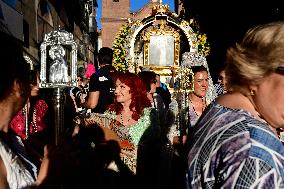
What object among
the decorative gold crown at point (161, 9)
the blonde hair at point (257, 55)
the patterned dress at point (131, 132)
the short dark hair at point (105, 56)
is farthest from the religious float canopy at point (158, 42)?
the blonde hair at point (257, 55)

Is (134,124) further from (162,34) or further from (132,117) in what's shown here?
(162,34)

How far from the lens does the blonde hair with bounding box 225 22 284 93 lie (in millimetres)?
1513

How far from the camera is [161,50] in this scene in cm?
1609

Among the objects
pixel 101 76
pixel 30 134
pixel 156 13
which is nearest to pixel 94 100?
→ pixel 101 76

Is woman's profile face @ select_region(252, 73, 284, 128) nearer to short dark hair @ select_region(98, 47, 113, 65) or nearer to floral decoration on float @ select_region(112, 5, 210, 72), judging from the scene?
short dark hair @ select_region(98, 47, 113, 65)

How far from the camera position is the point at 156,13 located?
617 inches

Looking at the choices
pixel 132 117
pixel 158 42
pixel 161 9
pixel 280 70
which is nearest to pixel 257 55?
pixel 280 70

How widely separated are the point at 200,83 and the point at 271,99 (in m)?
3.74

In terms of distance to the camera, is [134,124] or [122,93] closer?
[134,124]

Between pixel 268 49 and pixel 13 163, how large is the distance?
112 centimetres

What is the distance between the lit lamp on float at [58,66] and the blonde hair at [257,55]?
1.37m

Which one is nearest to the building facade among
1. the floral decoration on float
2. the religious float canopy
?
the floral decoration on float

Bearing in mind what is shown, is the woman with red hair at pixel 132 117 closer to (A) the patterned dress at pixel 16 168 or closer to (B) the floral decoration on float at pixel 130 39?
(A) the patterned dress at pixel 16 168

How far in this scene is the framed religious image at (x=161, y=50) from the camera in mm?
16156
